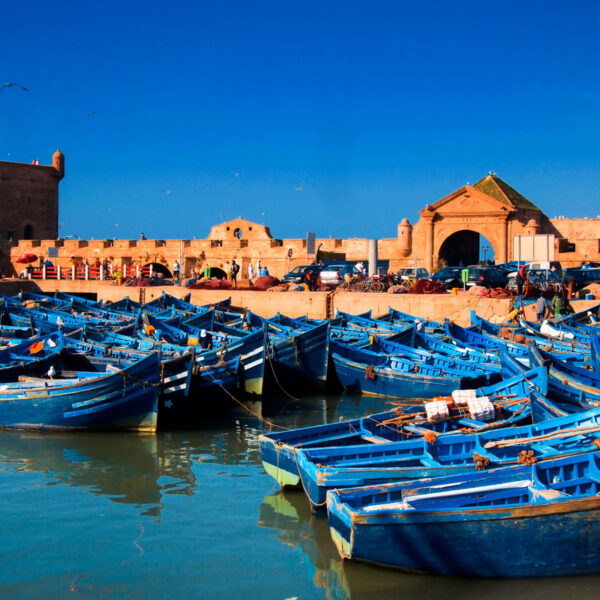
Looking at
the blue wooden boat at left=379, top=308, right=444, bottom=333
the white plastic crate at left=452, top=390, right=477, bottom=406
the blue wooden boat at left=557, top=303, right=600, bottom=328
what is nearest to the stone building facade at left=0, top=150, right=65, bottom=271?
the blue wooden boat at left=379, top=308, right=444, bottom=333

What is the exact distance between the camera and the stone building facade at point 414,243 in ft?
113

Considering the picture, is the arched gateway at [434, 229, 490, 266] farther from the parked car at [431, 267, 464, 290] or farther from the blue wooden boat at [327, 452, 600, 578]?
the blue wooden boat at [327, 452, 600, 578]

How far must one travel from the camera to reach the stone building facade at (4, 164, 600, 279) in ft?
113

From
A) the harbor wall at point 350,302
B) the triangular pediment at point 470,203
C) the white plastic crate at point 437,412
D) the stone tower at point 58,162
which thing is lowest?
the white plastic crate at point 437,412

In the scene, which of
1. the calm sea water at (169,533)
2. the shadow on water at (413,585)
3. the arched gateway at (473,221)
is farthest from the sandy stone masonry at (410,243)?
the shadow on water at (413,585)

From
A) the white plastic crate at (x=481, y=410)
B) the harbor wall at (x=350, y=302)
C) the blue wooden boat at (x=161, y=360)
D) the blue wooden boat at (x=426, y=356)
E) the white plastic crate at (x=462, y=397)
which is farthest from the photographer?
the harbor wall at (x=350, y=302)

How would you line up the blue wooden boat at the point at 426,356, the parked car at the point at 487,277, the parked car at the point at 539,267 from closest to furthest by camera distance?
the blue wooden boat at the point at 426,356 → the parked car at the point at 487,277 → the parked car at the point at 539,267

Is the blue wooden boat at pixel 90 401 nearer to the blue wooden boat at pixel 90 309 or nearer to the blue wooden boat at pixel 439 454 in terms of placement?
the blue wooden boat at pixel 439 454

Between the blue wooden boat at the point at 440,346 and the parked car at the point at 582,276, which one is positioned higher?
the parked car at the point at 582,276

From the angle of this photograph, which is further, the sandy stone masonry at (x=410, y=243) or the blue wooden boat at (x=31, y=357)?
the sandy stone masonry at (x=410, y=243)

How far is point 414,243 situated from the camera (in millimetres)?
35688

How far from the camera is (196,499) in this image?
30.6 feet

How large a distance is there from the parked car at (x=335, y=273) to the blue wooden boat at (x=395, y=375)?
36.4ft

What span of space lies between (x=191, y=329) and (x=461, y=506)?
39.3 feet
